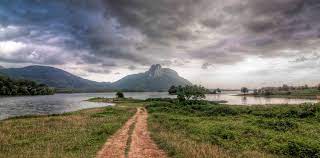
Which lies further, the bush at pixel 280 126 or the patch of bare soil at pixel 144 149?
the bush at pixel 280 126

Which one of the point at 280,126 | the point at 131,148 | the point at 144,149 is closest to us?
the point at 144,149

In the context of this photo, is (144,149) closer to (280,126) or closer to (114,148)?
(114,148)

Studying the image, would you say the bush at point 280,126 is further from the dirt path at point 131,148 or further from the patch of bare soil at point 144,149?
the patch of bare soil at point 144,149

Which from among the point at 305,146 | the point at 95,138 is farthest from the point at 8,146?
the point at 305,146

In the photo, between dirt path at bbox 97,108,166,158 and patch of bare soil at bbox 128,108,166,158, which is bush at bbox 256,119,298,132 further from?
patch of bare soil at bbox 128,108,166,158

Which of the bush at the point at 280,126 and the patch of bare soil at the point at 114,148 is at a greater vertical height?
the bush at the point at 280,126

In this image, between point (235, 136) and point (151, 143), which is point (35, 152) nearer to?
point (151, 143)

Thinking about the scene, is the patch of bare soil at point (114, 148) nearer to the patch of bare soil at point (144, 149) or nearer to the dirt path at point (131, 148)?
the dirt path at point (131, 148)

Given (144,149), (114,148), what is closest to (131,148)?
(144,149)

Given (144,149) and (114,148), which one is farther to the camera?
(114,148)

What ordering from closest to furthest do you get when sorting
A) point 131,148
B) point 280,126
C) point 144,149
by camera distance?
point 144,149 < point 131,148 < point 280,126

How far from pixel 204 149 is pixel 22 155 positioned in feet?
48.0

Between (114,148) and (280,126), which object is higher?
(280,126)

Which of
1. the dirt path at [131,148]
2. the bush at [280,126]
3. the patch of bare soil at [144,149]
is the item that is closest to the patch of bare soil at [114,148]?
the dirt path at [131,148]
